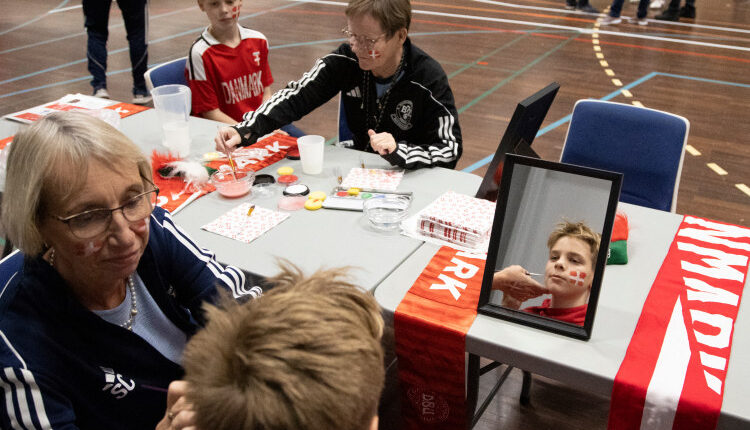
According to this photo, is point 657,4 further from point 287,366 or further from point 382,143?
point 287,366

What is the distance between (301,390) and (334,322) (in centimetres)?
10

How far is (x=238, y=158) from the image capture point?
2588 millimetres

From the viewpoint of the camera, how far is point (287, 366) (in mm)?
705

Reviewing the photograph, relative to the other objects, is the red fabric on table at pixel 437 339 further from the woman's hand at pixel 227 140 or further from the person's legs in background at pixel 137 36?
the person's legs in background at pixel 137 36

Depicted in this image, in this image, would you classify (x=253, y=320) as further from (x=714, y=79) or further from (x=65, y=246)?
(x=714, y=79)

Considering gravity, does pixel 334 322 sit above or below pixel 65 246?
above

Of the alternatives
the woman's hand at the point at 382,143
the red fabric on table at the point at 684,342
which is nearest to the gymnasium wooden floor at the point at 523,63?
the red fabric on table at the point at 684,342

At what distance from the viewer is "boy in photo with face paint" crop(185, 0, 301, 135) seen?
127 inches

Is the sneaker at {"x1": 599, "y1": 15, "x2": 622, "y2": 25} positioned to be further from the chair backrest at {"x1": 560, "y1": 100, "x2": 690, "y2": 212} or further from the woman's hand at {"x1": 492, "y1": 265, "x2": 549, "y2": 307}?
the woman's hand at {"x1": 492, "y1": 265, "x2": 549, "y2": 307}

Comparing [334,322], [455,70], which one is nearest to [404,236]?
[334,322]

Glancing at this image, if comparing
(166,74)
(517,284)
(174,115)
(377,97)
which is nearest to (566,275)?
(517,284)

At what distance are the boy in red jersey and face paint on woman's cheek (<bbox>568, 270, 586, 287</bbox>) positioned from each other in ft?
7.71

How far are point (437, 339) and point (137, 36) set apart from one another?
5.26 meters

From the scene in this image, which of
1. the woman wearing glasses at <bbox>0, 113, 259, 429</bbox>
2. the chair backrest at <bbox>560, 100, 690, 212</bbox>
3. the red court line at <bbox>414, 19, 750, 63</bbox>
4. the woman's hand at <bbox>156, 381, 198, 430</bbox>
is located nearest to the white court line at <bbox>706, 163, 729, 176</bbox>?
the chair backrest at <bbox>560, 100, 690, 212</bbox>
